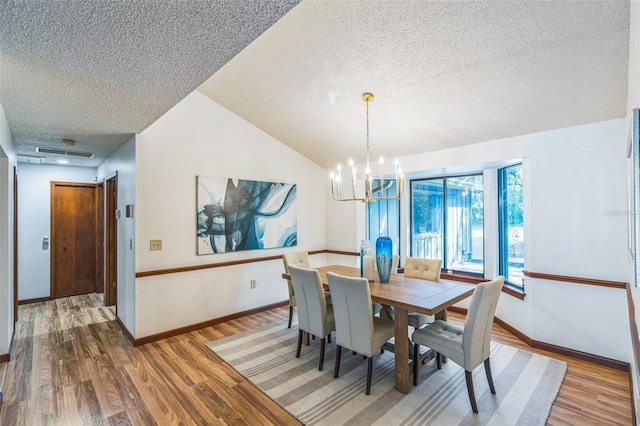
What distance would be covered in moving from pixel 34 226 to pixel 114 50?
16.6 ft

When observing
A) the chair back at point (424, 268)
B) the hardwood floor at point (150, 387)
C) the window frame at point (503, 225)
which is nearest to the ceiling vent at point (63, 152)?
the hardwood floor at point (150, 387)

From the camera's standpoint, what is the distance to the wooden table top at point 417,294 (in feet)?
7.34

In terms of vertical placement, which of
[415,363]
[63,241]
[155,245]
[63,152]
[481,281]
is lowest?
[415,363]

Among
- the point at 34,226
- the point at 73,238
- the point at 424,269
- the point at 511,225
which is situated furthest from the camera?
the point at 73,238

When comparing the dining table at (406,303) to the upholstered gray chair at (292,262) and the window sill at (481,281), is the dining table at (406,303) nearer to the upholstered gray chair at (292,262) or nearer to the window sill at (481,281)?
the window sill at (481,281)

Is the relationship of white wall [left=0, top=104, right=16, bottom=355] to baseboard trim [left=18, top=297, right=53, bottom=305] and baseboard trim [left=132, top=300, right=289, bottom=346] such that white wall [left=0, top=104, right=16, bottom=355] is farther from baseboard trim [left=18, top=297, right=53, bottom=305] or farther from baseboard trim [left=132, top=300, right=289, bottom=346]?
baseboard trim [left=18, top=297, right=53, bottom=305]

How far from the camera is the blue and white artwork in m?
3.82

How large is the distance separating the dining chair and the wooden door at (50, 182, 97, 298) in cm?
476

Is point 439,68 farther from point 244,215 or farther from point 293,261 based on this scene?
point 244,215

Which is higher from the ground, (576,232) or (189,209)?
(189,209)

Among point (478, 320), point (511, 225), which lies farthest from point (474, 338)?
point (511, 225)

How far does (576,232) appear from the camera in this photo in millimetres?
2871

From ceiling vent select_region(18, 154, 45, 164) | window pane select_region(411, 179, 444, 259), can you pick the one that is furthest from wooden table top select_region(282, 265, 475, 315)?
ceiling vent select_region(18, 154, 45, 164)

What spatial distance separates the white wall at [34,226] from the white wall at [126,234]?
2.07 metres
